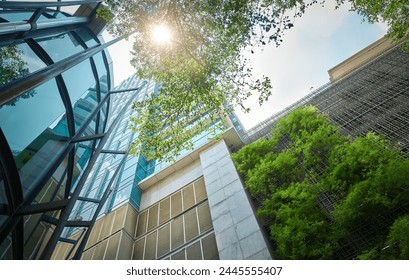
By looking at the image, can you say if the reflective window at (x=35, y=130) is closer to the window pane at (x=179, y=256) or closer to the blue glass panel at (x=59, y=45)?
the blue glass panel at (x=59, y=45)

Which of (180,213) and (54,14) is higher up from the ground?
(54,14)

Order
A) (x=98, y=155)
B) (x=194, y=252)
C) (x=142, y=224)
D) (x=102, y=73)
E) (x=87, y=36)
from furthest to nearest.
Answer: (x=142, y=224) → (x=194, y=252) → (x=102, y=73) → (x=87, y=36) → (x=98, y=155)

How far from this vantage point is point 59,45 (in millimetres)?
8031

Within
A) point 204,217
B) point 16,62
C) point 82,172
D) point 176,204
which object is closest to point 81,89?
point 16,62

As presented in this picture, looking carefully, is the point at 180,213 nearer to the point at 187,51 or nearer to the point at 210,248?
the point at 210,248

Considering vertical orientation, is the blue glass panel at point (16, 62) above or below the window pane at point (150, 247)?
below

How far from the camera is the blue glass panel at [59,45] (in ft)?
24.1

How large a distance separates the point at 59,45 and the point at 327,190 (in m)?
10.6

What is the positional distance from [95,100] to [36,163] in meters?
3.93

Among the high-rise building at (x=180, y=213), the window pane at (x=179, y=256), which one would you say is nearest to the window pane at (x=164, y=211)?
the high-rise building at (x=180, y=213)

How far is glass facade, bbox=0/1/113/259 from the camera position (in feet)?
18.5

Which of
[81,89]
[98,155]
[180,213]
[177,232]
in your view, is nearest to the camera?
[98,155]

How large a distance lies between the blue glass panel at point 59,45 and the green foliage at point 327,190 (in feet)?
29.3

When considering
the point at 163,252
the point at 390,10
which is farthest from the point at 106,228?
the point at 390,10
